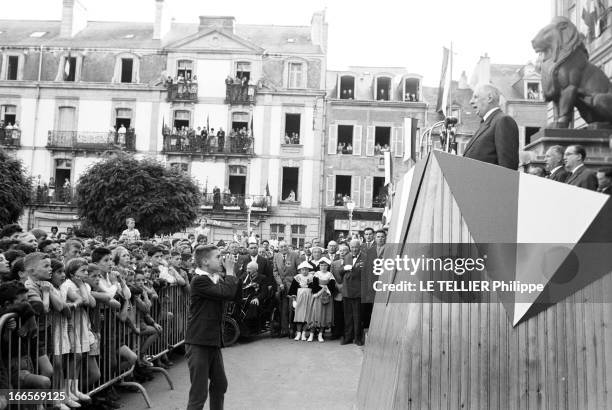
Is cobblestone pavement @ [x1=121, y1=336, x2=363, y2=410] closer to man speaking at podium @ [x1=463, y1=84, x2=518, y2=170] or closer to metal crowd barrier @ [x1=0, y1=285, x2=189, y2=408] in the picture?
metal crowd barrier @ [x1=0, y1=285, x2=189, y2=408]

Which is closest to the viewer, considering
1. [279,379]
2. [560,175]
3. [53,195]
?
[560,175]

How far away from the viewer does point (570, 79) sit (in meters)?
8.70

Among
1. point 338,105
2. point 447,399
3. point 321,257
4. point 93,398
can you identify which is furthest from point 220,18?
point 447,399

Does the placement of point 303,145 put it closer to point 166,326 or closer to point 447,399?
point 166,326

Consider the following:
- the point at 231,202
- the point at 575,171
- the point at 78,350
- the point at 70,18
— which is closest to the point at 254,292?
the point at 78,350

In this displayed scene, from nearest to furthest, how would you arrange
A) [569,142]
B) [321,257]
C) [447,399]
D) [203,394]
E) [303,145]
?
1. [447,399]
2. [203,394]
3. [569,142]
4. [321,257]
5. [303,145]

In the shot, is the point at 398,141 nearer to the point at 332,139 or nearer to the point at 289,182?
the point at 332,139

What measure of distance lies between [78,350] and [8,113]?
35100 millimetres

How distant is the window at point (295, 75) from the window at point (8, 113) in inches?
661

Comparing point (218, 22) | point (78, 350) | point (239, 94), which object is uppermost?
point (218, 22)

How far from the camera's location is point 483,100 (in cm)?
441

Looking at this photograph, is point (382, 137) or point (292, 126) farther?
point (382, 137)

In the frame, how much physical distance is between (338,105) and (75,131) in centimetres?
1585

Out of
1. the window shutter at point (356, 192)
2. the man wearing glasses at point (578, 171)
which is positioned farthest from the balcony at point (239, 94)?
the man wearing glasses at point (578, 171)
